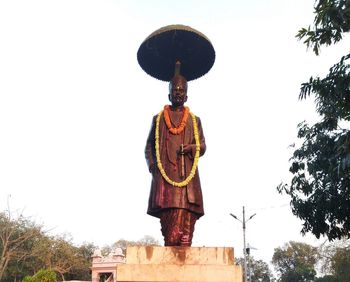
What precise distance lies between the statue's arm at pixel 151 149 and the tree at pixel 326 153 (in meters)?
3.86

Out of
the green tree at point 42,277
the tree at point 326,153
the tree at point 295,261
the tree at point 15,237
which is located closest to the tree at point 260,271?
the tree at point 295,261

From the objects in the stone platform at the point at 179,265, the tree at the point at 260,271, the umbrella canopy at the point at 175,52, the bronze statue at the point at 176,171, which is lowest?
the tree at the point at 260,271

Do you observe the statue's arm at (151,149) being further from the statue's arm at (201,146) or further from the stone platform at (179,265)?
the stone platform at (179,265)

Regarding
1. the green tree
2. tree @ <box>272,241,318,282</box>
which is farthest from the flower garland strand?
tree @ <box>272,241,318,282</box>

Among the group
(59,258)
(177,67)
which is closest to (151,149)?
(177,67)

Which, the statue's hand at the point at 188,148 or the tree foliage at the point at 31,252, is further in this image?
the tree foliage at the point at 31,252

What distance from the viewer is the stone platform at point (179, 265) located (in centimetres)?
584

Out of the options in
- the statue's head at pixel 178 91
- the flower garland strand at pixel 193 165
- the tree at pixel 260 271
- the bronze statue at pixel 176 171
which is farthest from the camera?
the tree at pixel 260 271

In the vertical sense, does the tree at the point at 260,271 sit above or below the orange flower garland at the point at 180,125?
below

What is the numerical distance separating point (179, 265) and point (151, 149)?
2301 millimetres

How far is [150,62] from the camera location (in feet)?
27.1

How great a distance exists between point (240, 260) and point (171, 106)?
5175 centimetres

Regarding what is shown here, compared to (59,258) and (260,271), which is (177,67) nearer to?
(59,258)

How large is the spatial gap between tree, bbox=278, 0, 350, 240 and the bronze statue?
10.6ft
